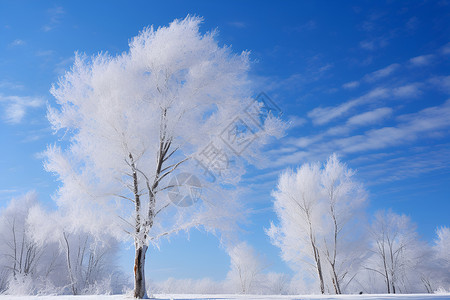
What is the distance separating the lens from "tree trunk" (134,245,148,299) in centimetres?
1060

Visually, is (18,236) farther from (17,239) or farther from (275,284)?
(275,284)

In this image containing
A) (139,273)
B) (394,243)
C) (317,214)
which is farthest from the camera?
(394,243)

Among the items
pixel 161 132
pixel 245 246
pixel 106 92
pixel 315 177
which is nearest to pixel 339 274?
pixel 315 177

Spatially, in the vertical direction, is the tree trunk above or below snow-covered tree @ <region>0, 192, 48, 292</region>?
below

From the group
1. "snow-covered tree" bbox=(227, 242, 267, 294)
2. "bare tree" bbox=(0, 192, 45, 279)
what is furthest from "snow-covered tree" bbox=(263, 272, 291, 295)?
"bare tree" bbox=(0, 192, 45, 279)

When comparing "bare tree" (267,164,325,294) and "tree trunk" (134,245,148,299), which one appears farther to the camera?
"bare tree" (267,164,325,294)

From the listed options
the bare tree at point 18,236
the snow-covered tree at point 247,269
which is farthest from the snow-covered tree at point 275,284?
the bare tree at point 18,236

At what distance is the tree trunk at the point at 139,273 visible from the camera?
10602 mm

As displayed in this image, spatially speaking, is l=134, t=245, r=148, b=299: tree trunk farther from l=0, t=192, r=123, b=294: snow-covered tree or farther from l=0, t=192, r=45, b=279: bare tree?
l=0, t=192, r=45, b=279: bare tree

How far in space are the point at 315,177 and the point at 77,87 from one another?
15.7 metres

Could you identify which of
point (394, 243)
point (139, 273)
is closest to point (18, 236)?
point (139, 273)

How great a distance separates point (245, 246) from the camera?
33.8 m

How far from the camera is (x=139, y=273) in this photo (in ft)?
35.4

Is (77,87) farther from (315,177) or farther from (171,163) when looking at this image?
(315,177)
